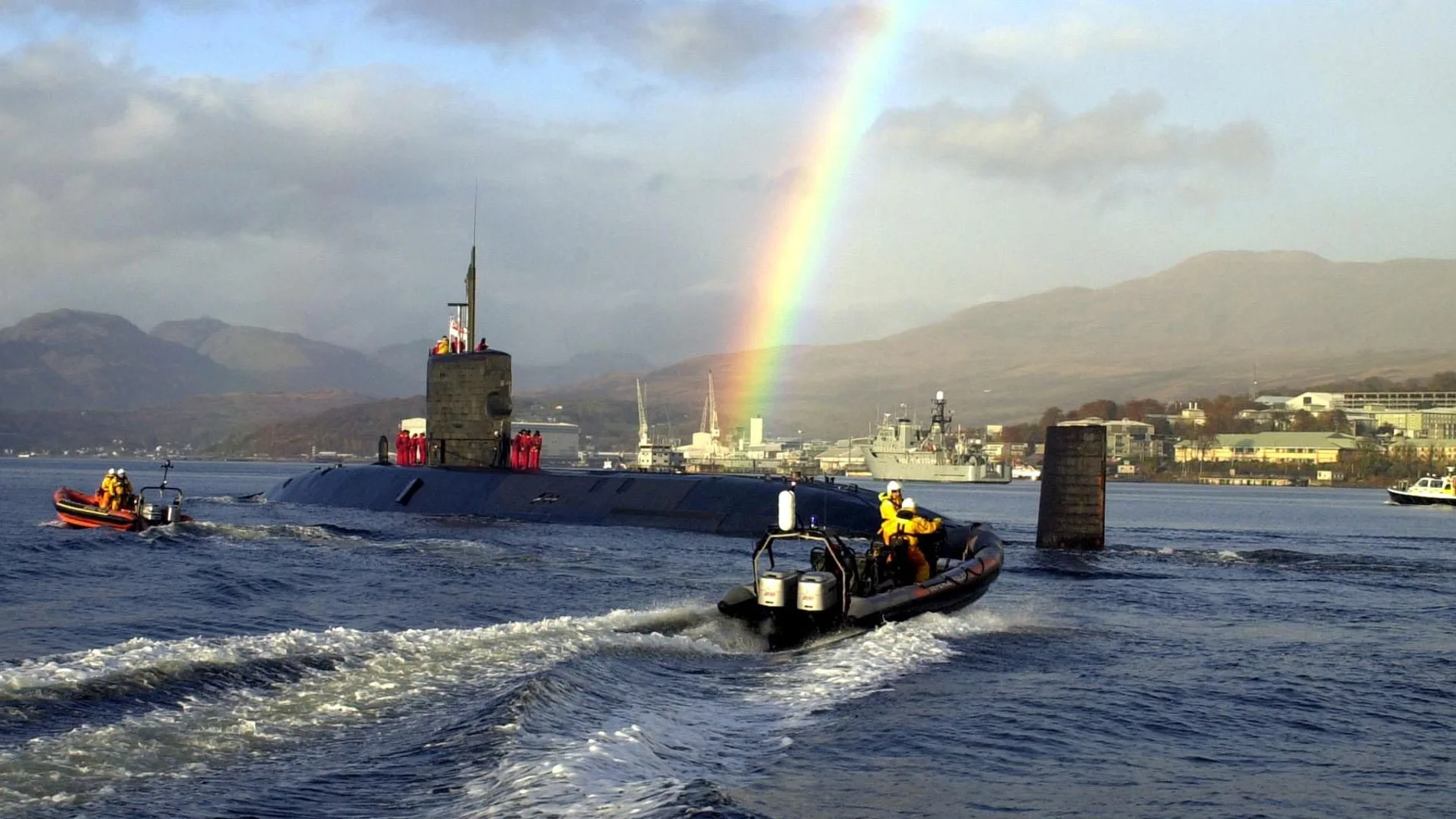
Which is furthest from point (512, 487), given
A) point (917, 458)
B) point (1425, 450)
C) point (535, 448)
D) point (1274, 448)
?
point (1274, 448)

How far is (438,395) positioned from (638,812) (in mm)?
32730

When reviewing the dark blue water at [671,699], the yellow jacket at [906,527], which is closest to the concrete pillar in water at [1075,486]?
the dark blue water at [671,699]

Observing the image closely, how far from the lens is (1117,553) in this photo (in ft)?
102

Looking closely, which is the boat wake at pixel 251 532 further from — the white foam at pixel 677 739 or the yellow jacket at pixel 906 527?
the white foam at pixel 677 739

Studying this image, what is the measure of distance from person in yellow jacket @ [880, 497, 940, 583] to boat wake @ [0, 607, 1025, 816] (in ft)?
5.87

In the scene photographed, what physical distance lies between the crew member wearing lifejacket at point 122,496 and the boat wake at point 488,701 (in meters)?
19.5

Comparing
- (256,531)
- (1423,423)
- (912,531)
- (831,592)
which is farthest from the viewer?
(1423,423)

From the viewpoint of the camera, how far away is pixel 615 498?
37469 mm

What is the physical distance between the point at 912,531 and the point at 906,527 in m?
0.20

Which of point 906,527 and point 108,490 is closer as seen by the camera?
point 906,527

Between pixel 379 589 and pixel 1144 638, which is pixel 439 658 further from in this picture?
pixel 1144 638

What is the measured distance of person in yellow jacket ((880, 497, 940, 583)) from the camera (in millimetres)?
17219

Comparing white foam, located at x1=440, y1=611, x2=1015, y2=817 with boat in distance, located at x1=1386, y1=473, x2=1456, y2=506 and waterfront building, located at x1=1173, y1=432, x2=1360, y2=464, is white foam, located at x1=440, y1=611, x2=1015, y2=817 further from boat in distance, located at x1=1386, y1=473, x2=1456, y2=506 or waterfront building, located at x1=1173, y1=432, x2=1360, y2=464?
waterfront building, located at x1=1173, y1=432, x2=1360, y2=464

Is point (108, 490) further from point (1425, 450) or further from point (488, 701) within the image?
point (1425, 450)
